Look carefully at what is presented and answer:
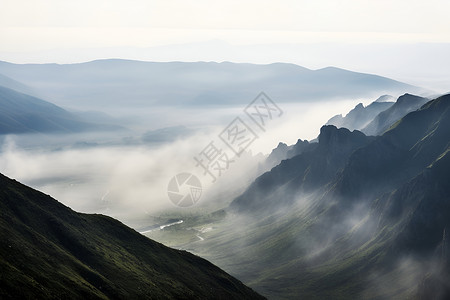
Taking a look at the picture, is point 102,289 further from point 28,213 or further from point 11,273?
point 28,213

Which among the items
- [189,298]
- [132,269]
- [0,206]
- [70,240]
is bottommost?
[189,298]

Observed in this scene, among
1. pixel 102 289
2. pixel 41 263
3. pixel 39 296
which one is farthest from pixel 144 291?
pixel 39 296

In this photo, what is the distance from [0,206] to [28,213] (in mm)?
11946

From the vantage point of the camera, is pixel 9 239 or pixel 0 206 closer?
pixel 9 239

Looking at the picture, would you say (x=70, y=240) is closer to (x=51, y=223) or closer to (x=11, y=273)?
(x=51, y=223)

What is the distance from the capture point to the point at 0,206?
595 ft

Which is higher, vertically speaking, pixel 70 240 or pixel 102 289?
pixel 70 240

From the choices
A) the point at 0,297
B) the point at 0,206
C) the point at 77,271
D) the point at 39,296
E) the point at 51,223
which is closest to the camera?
the point at 0,297

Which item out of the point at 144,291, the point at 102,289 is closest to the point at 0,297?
the point at 102,289

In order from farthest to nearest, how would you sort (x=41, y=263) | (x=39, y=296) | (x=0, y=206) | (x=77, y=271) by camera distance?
1. (x=0, y=206)
2. (x=77, y=271)
3. (x=41, y=263)
4. (x=39, y=296)

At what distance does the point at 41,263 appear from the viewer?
493 feet

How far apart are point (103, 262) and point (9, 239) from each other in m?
41.1

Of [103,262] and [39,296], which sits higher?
[103,262]

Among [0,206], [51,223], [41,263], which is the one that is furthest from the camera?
[51,223]
